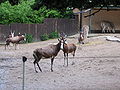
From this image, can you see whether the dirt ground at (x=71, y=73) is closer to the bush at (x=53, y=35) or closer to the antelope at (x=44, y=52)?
the antelope at (x=44, y=52)

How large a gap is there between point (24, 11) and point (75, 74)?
19.4 metres

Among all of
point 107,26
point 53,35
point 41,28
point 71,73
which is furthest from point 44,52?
point 107,26

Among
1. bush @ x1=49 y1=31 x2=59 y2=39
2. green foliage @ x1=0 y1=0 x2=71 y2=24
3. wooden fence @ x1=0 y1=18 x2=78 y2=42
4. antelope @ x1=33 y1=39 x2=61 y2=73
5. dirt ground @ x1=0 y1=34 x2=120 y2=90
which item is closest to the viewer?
dirt ground @ x1=0 y1=34 x2=120 y2=90

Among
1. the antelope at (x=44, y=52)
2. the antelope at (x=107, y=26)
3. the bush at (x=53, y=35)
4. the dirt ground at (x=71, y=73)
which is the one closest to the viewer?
the dirt ground at (x=71, y=73)

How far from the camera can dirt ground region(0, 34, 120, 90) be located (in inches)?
491

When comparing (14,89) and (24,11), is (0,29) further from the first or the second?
(14,89)

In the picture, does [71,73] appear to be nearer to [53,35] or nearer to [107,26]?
[53,35]

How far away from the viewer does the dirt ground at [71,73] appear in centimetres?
1247

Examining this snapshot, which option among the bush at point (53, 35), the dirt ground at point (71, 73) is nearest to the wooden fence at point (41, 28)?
the bush at point (53, 35)

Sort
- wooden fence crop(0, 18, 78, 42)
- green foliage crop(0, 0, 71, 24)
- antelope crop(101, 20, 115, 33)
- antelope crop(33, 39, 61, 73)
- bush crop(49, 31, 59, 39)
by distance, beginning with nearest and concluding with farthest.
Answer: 1. antelope crop(33, 39, 61, 73)
2. wooden fence crop(0, 18, 78, 42)
3. green foliage crop(0, 0, 71, 24)
4. bush crop(49, 31, 59, 39)
5. antelope crop(101, 20, 115, 33)

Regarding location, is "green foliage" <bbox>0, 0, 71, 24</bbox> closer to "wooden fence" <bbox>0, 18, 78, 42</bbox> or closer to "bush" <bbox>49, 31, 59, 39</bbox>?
"wooden fence" <bbox>0, 18, 78, 42</bbox>

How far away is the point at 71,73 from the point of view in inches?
606

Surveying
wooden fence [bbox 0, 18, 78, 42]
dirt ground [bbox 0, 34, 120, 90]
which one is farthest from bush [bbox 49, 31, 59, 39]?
dirt ground [bbox 0, 34, 120, 90]

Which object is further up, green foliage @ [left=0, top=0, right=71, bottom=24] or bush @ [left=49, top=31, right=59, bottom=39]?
green foliage @ [left=0, top=0, right=71, bottom=24]
